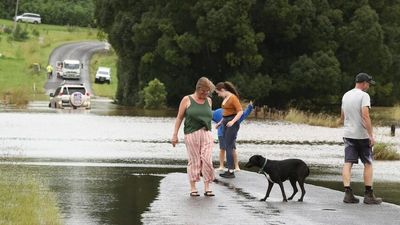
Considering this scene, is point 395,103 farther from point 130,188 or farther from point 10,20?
point 10,20

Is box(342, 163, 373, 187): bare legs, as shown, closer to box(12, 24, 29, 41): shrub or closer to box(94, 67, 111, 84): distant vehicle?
Answer: box(94, 67, 111, 84): distant vehicle

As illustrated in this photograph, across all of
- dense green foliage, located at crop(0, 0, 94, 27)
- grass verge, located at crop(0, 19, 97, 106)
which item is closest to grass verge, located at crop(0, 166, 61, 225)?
grass verge, located at crop(0, 19, 97, 106)

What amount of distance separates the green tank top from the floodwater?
51.8 inches

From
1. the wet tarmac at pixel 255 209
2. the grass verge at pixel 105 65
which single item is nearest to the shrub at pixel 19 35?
the grass verge at pixel 105 65

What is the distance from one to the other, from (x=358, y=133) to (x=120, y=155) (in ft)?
34.4

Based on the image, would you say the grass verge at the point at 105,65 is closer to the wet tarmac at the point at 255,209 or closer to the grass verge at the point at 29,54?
the grass verge at the point at 29,54

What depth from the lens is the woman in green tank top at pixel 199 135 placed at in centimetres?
1477

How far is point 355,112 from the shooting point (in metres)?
14.5

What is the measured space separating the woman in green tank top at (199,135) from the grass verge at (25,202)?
2294 millimetres

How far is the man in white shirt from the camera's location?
1443 centimetres

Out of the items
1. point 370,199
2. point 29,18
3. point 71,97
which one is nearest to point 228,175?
point 370,199

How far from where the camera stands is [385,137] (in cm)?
3369

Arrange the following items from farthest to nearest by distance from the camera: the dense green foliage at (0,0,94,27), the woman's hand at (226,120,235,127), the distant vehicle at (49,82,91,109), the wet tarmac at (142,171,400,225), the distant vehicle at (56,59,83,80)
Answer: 1. the dense green foliage at (0,0,94,27)
2. the distant vehicle at (56,59,83,80)
3. the distant vehicle at (49,82,91,109)
4. the woman's hand at (226,120,235,127)
5. the wet tarmac at (142,171,400,225)

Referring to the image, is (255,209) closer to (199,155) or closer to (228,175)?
(199,155)
